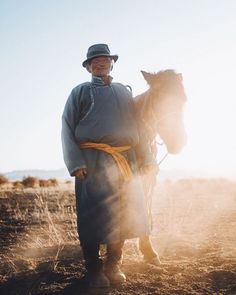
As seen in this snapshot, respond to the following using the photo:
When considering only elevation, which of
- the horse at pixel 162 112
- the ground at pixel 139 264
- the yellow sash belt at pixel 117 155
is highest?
the horse at pixel 162 112

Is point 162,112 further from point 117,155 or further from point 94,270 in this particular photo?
point 94,270

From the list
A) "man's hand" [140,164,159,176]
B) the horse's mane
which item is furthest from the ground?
the horse's mane

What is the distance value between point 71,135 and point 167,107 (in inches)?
39.5

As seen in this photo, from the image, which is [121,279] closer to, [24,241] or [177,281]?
[177,281]

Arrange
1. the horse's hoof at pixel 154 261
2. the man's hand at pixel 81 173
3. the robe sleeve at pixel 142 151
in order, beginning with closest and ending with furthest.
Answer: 1. the man's hand at pixel 81 173
2. the robe sleeve at pixel 142 151
3. the horse's hoof at pixel 154 261

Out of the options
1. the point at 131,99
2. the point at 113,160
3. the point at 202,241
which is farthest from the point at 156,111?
the point at 202,241

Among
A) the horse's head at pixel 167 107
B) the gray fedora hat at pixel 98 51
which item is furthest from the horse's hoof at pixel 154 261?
the gray fedora hat at pixel 98 51

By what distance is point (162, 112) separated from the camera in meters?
4.73

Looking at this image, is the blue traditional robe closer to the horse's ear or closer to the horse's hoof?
the horse's ear

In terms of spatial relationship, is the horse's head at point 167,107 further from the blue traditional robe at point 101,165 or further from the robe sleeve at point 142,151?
the blue traditional robe at point 101,165

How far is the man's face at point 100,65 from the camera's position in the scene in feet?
15.5

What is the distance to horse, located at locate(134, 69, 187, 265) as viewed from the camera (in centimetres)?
462

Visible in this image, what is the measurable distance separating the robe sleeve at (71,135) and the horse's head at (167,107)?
742 millimetres

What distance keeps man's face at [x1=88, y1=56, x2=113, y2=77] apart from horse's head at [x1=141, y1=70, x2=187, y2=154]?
1.40 feet
